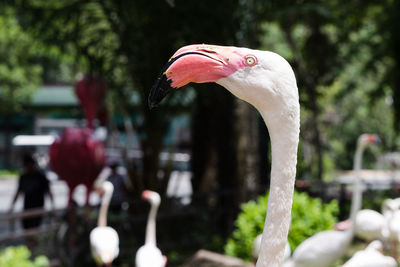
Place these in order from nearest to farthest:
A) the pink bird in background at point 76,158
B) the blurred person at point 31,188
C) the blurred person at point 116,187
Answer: the pink bird in background at point 76,158 < the blurred person at point 31,188 < the blurred person at point 116,187

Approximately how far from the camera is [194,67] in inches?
66.7

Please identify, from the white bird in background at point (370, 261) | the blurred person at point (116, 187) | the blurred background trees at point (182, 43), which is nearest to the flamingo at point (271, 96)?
the white bird in background at point (370, 261)

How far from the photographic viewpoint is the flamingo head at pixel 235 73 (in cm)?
167

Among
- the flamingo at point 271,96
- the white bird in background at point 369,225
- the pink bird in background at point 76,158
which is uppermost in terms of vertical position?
the flamingo at point 271,96

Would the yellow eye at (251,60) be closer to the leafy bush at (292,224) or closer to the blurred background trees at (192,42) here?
the blurred background trees at (192,42)

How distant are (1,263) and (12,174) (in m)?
21.1

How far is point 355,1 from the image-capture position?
11750 mm

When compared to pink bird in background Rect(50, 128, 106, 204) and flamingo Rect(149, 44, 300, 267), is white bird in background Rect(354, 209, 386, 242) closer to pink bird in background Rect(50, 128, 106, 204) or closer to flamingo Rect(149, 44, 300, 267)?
pink bird in background Rect(50, 128, 106, 204)

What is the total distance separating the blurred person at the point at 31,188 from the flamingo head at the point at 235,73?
646cm

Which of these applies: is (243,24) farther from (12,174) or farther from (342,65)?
(12,174)

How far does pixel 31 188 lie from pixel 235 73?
6.65 metres

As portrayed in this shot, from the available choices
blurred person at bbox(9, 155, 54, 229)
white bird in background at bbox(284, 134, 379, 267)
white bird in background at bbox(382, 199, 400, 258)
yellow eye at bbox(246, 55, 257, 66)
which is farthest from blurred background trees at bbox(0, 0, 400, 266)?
yellow eye at bbox(246, 55, 257, 66)

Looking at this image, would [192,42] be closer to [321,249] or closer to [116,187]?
[321,249]

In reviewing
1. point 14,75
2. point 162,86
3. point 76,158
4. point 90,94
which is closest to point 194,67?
point 162,86
